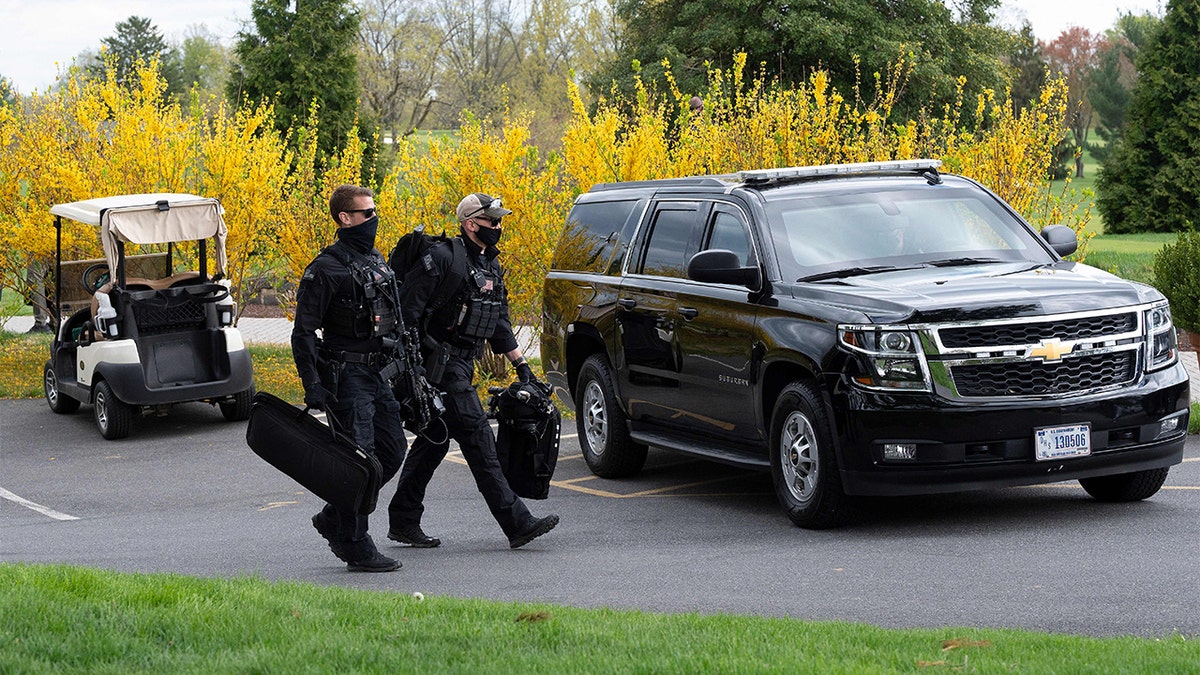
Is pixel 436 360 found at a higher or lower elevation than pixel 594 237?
lower

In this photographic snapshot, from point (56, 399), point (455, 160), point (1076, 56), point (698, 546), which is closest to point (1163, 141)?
point (455, 160)

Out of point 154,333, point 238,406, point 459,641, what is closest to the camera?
point 459,641

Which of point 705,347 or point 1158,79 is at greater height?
point 1158,79

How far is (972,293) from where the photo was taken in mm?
8250

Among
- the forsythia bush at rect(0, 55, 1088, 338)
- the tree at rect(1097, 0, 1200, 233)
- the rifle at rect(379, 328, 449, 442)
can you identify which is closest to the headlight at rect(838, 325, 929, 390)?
the rifle at rect(379, 328, 449, 442)

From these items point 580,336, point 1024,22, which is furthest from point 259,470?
point 1024,22

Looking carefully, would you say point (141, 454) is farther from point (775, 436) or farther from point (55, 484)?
point (775, 436)

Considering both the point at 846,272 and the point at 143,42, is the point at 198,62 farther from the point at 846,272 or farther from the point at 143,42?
the point at 846,272

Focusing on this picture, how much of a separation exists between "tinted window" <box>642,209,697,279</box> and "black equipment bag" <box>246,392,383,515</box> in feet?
10.1

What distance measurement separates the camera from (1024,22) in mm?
68938

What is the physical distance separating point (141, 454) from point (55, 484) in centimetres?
144

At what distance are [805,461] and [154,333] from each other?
325 inches

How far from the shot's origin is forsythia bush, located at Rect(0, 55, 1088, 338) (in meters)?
15.8

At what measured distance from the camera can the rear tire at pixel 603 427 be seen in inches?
428
